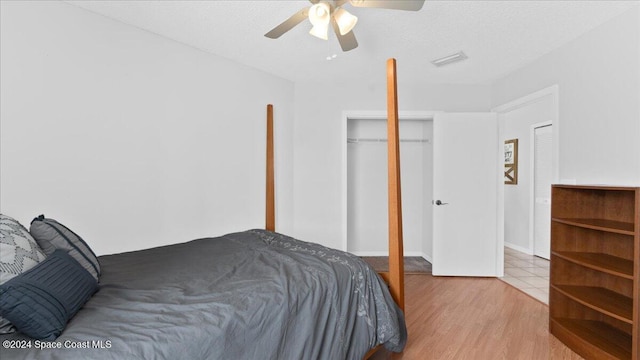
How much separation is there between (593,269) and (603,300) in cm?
27

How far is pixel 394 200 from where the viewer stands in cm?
196

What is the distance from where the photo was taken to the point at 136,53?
255 cm

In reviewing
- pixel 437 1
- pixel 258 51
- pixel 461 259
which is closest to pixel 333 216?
pixel 461 259

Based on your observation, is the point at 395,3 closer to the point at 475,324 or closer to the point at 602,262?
the point at 602,262

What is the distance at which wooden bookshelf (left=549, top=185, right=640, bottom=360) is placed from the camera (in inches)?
80.5

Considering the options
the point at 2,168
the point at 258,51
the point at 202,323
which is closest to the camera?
the point at 202,323

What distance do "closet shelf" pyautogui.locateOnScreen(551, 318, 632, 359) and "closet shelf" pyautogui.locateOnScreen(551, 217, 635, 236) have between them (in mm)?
739

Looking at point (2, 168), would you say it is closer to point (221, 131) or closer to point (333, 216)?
point (221, 131)

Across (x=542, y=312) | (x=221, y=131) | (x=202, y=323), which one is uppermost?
(x=221, y=131)

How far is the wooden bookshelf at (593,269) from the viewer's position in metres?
2.04

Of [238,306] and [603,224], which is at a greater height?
[603,224]

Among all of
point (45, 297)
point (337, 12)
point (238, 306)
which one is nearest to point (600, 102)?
point (337, 12)

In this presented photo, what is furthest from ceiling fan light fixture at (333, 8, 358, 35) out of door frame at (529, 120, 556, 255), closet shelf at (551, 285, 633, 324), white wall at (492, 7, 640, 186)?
door frame at (529, 120, 556, 255)

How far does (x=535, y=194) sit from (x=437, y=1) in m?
3.96
